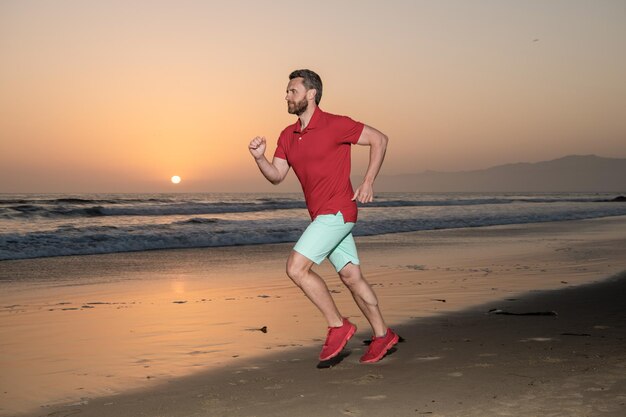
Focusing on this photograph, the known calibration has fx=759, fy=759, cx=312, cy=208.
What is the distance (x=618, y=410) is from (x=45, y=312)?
569 centimetres

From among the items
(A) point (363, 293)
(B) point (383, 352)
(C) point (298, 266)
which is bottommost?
(B) point (383, 352)

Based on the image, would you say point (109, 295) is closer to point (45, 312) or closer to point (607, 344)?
point (45, 312)

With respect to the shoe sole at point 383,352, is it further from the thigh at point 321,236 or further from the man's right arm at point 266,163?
the man's right arm at point 266,163

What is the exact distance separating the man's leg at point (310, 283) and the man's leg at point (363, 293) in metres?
0.19

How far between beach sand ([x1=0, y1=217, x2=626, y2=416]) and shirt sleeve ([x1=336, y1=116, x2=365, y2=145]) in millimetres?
1513

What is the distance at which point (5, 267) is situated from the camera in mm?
12984

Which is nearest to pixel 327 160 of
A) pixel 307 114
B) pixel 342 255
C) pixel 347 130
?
pixel 347 130

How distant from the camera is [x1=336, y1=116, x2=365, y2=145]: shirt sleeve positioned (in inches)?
197

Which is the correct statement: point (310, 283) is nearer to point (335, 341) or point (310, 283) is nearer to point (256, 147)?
point (335, 341)

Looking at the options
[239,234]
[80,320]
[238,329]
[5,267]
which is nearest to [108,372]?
[238,329]

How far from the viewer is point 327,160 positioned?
499 centimetres

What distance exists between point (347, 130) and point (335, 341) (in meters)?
1.42

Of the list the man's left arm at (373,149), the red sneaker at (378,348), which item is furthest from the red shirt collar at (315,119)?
the red sneaker at (378,348)

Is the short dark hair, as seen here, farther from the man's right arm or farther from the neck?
the man's right arm
